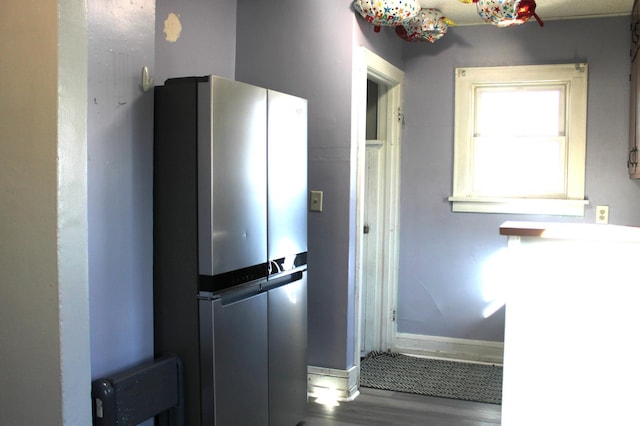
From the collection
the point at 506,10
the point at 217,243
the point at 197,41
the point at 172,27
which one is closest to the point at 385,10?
the point at 506,10

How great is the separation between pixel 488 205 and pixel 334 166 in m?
1.29

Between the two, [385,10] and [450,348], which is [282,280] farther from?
[450,348]

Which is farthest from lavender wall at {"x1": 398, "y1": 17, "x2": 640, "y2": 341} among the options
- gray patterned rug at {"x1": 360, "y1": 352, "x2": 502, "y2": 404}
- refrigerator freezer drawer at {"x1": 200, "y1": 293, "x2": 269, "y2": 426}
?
refrigerator freezer drawer at {"x1": 200, "y1": 293, "x2": 269, "y2": 426}

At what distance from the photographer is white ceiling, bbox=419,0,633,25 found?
12.0 ft

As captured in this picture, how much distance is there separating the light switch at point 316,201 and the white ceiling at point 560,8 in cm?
134

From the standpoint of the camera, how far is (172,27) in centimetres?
286

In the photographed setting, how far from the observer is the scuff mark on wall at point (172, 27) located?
9.25ft

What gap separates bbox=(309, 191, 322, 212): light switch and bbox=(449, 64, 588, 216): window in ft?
3.86

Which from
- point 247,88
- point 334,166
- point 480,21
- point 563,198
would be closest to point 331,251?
point 334,166

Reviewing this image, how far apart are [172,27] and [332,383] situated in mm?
2098

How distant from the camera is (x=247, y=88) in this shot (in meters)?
2.50

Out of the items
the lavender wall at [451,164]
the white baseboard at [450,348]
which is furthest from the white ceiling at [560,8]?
the white baseboard at [450,348]

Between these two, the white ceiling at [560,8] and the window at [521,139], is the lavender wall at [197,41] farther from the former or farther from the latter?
the window at [521,139]

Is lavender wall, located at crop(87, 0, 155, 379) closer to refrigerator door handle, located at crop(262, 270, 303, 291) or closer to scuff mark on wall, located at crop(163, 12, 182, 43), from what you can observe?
scuff mark on wall, located at crop(163, 12, 182, 43)
